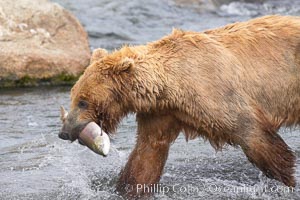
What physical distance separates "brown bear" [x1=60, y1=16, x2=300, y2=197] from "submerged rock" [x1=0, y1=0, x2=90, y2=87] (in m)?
4.10

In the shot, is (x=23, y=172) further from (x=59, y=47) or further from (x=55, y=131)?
(x=59, y=47)

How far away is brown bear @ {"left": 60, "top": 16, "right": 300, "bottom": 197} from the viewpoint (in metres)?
6.20

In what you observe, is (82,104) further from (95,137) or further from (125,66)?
(125,66)

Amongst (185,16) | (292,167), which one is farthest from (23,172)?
(185,16)

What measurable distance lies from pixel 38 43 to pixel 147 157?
15.4 ft

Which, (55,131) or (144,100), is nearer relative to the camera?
(144,100)

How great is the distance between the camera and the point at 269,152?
6414mm

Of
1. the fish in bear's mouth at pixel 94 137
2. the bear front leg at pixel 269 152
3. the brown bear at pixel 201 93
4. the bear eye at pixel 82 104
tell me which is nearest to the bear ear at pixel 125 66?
the brown bear at pixel 201 93

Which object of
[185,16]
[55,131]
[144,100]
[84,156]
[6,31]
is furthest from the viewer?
[185,16]

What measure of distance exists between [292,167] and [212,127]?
2.55 feet

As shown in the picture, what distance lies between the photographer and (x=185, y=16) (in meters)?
15.9

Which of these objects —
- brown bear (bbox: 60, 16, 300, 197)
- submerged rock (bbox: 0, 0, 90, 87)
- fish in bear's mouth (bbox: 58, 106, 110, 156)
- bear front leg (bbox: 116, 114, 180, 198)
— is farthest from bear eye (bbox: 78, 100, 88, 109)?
submerged rock (bbox: 0, 0, 90, 87)

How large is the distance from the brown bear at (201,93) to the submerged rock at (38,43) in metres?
4.10

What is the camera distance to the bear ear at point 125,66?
242 inches
